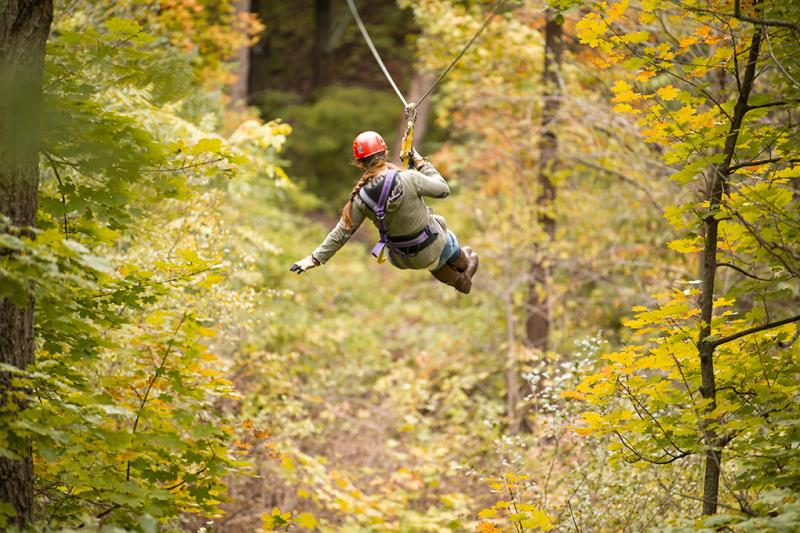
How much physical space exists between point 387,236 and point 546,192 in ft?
20.5

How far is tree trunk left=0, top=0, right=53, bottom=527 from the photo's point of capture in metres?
4.54

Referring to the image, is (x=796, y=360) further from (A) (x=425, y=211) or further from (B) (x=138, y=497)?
(B) (x=138, y=497)

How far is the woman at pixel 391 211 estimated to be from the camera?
19.3 feet

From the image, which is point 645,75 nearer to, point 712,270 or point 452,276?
point 712,270

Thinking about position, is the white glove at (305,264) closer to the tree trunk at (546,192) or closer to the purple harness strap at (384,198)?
the purple harness strap at (384,198)

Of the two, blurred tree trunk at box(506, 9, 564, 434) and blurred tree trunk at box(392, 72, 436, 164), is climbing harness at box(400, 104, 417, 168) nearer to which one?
blurred tree trunk at box(506, 9, 564, 434)

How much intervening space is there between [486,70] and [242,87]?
786 cm

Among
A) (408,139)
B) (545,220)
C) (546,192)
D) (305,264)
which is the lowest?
(305,264)

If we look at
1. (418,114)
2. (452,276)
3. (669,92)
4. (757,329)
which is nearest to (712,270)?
(757,329)

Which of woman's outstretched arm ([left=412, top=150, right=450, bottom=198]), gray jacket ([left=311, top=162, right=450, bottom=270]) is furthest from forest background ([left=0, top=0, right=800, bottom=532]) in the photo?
woman's outstretched arm ([left=412, top=150, right=450, bottom=198])

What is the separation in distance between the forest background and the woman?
980 mm

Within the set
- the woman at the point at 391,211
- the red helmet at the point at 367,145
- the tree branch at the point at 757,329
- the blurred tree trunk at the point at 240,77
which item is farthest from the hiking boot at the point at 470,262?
the blurred tree trunk at the point at 240,77

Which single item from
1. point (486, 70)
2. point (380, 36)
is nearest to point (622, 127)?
point (486, 70)

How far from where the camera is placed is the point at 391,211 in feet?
19.5
